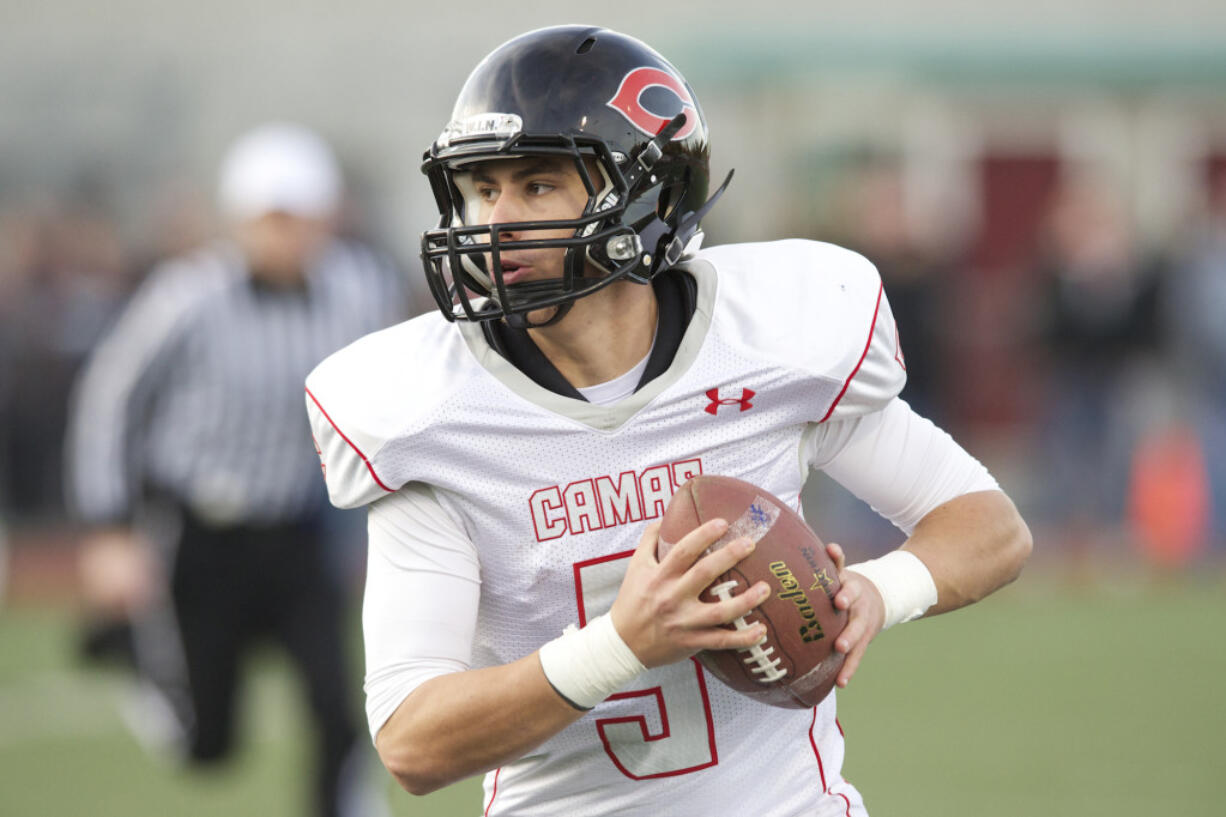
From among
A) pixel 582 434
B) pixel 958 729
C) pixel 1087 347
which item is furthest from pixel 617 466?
pixel 1087 347

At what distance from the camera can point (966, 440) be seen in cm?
1399

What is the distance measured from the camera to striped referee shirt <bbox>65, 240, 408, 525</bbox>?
16.4 feet

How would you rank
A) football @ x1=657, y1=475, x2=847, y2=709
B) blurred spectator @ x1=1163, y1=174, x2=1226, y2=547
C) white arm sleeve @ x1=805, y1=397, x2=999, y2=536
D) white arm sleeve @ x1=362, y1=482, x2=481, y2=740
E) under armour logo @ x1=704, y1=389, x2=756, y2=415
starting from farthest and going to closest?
blurred spectator @ x1=1163, y1=174, x2=1226, y2=547 < white arm sleeve @ x1=805, y1=397, x2=999, y2=536 < under armour logo @ x1=704, y1=389, x2=756, y2=415 < white arm sleeve @ x1=362, y1=482, x2=481, y2=740 < football @ x1=657, y1=475, x2=847, y2=709

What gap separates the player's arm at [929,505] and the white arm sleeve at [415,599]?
0.59 metres

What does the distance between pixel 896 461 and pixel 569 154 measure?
71 cm

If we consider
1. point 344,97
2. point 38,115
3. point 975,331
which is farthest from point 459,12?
point 975,331

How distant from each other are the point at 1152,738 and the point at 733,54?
9545 millimetres

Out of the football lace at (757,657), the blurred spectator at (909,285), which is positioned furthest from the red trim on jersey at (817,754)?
the blurred spectator at (909,285)

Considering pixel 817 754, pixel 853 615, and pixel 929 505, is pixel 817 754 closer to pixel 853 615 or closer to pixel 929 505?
pixel 853 615

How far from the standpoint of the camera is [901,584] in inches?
98.6

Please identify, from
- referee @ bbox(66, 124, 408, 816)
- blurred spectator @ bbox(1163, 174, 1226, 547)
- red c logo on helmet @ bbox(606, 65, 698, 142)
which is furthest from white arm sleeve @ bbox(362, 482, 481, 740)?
blurred spectator @ bbox(1163, 174, 1226, 547)

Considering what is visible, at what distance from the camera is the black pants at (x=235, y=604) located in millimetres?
4914

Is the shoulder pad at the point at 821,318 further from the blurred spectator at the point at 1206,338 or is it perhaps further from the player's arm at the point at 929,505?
the blurred spectator at the point at 1206,338

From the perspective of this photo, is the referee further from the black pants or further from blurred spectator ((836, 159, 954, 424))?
blurred spectator ((836, 159, 954, 424))
